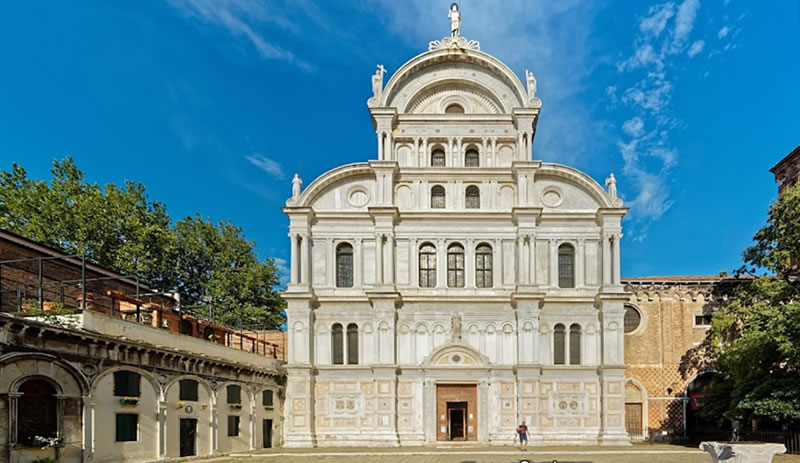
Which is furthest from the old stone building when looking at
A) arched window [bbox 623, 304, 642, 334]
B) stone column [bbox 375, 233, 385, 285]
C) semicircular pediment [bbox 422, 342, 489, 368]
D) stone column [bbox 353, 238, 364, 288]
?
arched window [bbox 623, 304, 642, 334]

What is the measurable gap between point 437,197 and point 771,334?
16.8 meters

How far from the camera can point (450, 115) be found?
33.6 meters

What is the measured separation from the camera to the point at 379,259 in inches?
1251

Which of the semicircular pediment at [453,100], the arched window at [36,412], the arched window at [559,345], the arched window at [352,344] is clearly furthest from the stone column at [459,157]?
the arched window at [36,412]

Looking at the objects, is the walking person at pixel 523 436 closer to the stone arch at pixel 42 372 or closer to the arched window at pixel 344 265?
the arched window at pixel 344 265

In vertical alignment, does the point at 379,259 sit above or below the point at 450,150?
below

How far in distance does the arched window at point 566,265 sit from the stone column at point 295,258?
45.7 feet

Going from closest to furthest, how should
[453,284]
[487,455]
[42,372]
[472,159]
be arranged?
[42,372]
[487,455]
[453,284]
[472,159]

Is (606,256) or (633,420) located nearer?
(606,256)

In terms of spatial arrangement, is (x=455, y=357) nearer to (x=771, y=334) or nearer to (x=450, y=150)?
(x=450, y=150)

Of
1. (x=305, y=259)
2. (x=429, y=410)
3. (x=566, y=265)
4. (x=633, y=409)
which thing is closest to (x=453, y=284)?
(x=566, y=265)

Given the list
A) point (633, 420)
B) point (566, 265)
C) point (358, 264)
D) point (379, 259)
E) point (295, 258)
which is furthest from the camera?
point (633, 420)

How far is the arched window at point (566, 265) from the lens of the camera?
3244cm

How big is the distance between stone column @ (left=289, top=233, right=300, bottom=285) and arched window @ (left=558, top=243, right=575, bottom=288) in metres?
13.9
